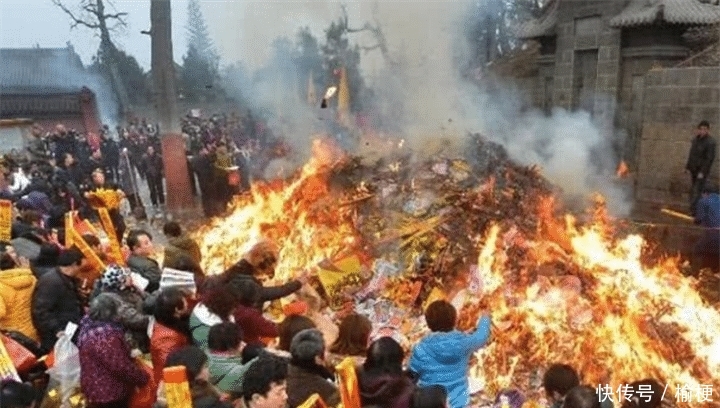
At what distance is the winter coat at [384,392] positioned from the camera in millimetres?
3861

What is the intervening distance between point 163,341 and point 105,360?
41 cm

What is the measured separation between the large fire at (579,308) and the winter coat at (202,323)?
112 inches

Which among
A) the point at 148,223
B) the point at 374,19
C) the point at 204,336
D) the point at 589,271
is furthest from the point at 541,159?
the point at 204,336

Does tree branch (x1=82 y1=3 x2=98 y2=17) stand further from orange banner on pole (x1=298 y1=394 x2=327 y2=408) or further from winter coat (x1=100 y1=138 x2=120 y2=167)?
orange banner on pole (x1=298 y1=394 x2=327 y2=408)

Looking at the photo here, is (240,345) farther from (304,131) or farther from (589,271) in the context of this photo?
(304,131)

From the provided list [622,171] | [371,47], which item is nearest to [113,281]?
[622,171]

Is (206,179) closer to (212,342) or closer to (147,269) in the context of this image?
(147,269)

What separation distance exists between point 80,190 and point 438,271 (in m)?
7.51

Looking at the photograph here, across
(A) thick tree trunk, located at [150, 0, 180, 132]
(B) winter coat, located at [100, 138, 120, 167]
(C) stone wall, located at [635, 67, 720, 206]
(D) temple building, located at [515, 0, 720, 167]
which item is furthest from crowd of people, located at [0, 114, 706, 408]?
(B) winter coat, located at [100, 138, 120, 167]

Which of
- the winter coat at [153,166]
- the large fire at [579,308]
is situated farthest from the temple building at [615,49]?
the winter coat at [153,166]

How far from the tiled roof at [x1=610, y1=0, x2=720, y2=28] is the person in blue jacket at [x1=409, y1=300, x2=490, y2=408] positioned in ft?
36.5

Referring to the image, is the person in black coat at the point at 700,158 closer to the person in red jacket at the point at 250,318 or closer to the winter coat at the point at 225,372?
the person in red jacket at the point at 250,318

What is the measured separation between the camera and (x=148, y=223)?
13.1 meters

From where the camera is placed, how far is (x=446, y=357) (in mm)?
4703
